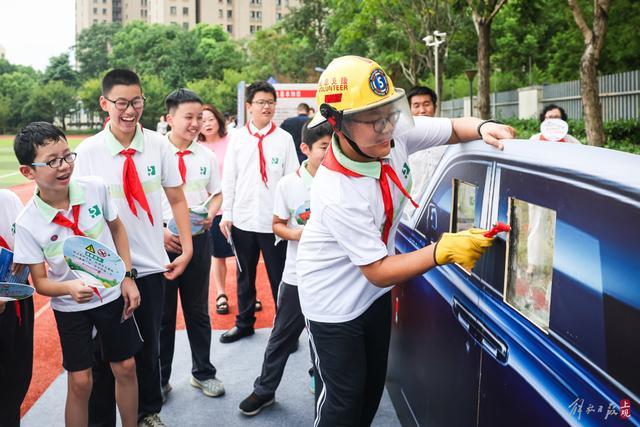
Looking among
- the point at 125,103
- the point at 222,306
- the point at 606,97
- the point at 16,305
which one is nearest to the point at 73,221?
the point at 16,305

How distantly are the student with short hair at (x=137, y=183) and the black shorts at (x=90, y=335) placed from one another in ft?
0.99

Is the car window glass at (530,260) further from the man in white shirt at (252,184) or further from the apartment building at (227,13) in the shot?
the apartment building at (227,13)

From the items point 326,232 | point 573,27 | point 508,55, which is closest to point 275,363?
point 326,232

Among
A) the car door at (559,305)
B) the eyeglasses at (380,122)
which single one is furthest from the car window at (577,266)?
the eyeglasses at (380,122)

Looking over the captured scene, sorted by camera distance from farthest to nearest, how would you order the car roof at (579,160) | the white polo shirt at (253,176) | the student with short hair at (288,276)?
the white polo shirt at (253,176) < the student with short hair at (288,276) < the car roof at (579,160)

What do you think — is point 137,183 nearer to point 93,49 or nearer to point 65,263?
point 65,263

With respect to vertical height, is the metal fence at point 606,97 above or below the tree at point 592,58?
above

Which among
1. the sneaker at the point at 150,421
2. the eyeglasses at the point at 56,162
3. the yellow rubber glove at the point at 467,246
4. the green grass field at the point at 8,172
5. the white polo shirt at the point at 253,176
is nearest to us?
the yellow rubber glove at the point at 467,246

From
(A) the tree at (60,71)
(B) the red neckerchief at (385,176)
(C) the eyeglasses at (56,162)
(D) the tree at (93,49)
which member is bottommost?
(B) the red neckerchief at (385,176)

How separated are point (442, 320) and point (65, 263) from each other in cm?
173

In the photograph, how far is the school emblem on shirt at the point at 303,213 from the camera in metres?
3.92

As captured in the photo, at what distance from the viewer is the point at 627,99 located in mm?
19672

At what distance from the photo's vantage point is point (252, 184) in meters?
5.23

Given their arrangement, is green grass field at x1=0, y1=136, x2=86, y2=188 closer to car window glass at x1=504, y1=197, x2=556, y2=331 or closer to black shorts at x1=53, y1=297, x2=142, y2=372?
black shorts at x1=53, y1=297, x2=142, y2=372
